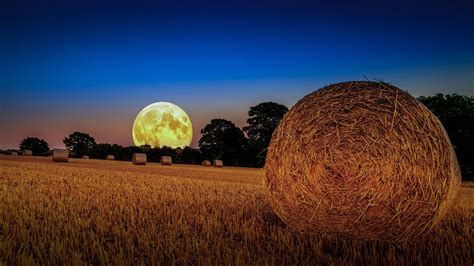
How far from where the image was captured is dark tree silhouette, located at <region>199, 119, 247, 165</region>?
4328cm

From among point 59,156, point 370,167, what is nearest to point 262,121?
point 59,156

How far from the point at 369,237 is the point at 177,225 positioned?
2.74 meters

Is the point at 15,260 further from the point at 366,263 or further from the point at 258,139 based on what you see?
the point at 258,139

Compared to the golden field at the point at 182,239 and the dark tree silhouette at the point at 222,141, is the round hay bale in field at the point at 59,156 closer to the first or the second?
the dark tree silhouette at the point at 222,141

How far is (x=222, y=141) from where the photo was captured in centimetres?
4609

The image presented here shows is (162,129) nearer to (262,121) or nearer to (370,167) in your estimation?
(262,121)

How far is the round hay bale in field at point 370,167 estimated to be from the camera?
5125mm

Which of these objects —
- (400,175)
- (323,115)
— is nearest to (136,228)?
(323,115)

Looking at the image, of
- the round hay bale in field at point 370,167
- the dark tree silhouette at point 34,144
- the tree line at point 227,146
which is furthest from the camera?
the dark tree silhouette at point 34,144

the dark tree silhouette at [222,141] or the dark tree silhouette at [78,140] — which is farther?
the dark tree silhouette at [78,140]

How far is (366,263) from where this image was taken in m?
4.16

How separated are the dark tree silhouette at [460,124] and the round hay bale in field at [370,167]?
22499 millimetres

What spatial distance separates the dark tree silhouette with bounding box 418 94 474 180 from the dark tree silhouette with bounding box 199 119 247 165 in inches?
837

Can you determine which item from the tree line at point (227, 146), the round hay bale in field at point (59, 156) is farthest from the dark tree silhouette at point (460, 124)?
the round hay bale in field at point (59, 156)
